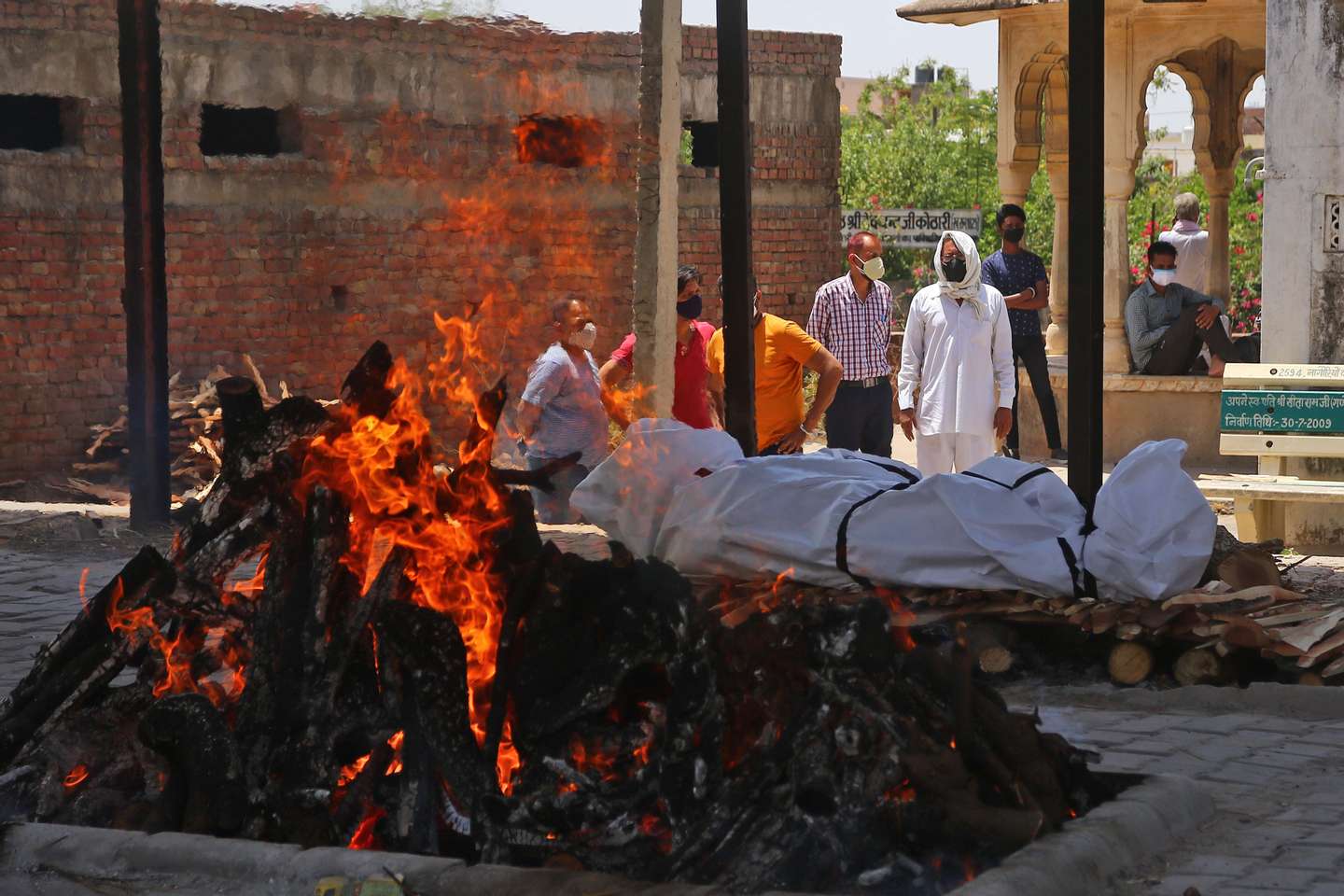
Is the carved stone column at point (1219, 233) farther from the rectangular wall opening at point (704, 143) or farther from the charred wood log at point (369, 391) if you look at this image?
the charred wood log at point (369, 391)

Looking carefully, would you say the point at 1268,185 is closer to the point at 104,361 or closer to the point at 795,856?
the point at 795,856

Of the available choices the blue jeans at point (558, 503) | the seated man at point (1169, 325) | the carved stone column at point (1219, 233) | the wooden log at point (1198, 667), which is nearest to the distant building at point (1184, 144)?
the carved stone column at point (1219, 233)

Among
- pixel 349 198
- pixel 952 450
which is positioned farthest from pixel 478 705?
pixel 349 198

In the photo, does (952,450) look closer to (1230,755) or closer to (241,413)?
(1230,755)

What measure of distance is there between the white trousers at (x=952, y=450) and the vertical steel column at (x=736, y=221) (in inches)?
61.9

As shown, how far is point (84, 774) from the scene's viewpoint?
5430 mm

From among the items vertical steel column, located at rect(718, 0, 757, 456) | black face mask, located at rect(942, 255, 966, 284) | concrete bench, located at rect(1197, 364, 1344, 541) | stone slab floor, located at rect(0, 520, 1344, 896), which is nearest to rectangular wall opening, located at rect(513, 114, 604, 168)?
black face mask, located at rect(942, 255, 966, 284)

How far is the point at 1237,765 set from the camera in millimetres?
6121

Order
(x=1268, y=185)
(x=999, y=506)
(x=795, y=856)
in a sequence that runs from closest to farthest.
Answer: (x=795, y=856)
(x=999, y=506)
(x=1268, y=185)

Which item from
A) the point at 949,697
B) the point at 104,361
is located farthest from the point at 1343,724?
the point at 104,361

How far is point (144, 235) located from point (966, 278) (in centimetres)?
490

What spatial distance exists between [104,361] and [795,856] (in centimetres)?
1314

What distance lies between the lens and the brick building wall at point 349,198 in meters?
16.2

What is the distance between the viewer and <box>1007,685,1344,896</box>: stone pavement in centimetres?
481
